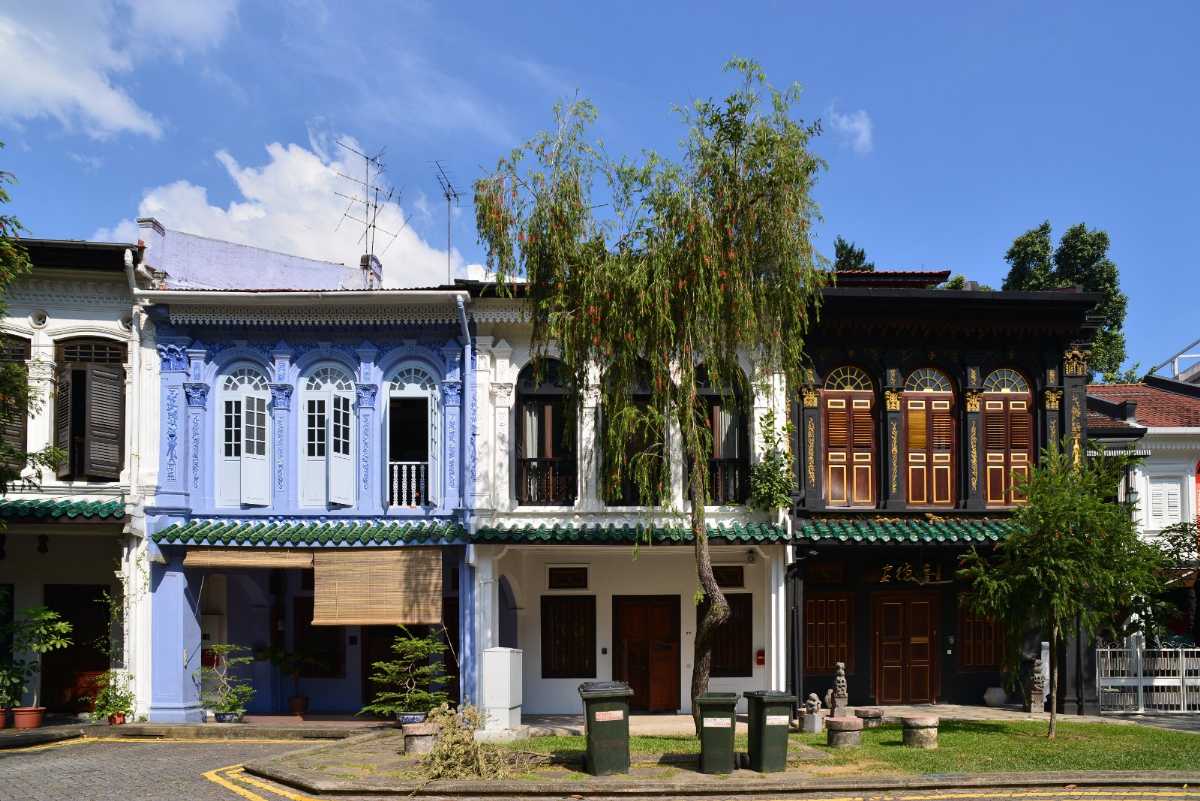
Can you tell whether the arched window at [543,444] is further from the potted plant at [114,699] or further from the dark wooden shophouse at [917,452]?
the potted plant at [114,699]

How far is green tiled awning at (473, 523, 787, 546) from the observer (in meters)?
17.8

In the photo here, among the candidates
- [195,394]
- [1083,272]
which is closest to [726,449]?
[195,394]

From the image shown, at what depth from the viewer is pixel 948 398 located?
1947cm

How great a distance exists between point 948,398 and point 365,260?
12289 millimetres

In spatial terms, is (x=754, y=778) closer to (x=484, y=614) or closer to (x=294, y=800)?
(x=294, y=800)

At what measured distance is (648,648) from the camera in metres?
19.7

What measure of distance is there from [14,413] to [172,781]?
5.90 metres

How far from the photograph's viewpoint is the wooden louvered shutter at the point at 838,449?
1927 centimetres

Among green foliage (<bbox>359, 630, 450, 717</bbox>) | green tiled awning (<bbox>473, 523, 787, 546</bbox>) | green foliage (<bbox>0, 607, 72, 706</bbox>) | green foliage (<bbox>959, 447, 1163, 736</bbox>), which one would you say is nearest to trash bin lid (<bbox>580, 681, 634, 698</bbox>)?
green foliage (<bbox>359, 630, 450, 717</bbox>)

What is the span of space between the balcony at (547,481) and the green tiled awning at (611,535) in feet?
2.40

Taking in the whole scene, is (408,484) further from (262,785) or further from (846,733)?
(846,733)

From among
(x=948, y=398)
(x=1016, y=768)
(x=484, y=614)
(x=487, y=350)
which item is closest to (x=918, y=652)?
(x=948, y=398)

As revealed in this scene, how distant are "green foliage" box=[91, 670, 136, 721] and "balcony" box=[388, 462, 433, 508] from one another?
525cm

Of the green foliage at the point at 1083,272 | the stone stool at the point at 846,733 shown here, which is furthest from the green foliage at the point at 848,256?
the stone stool at the point at 846,733
